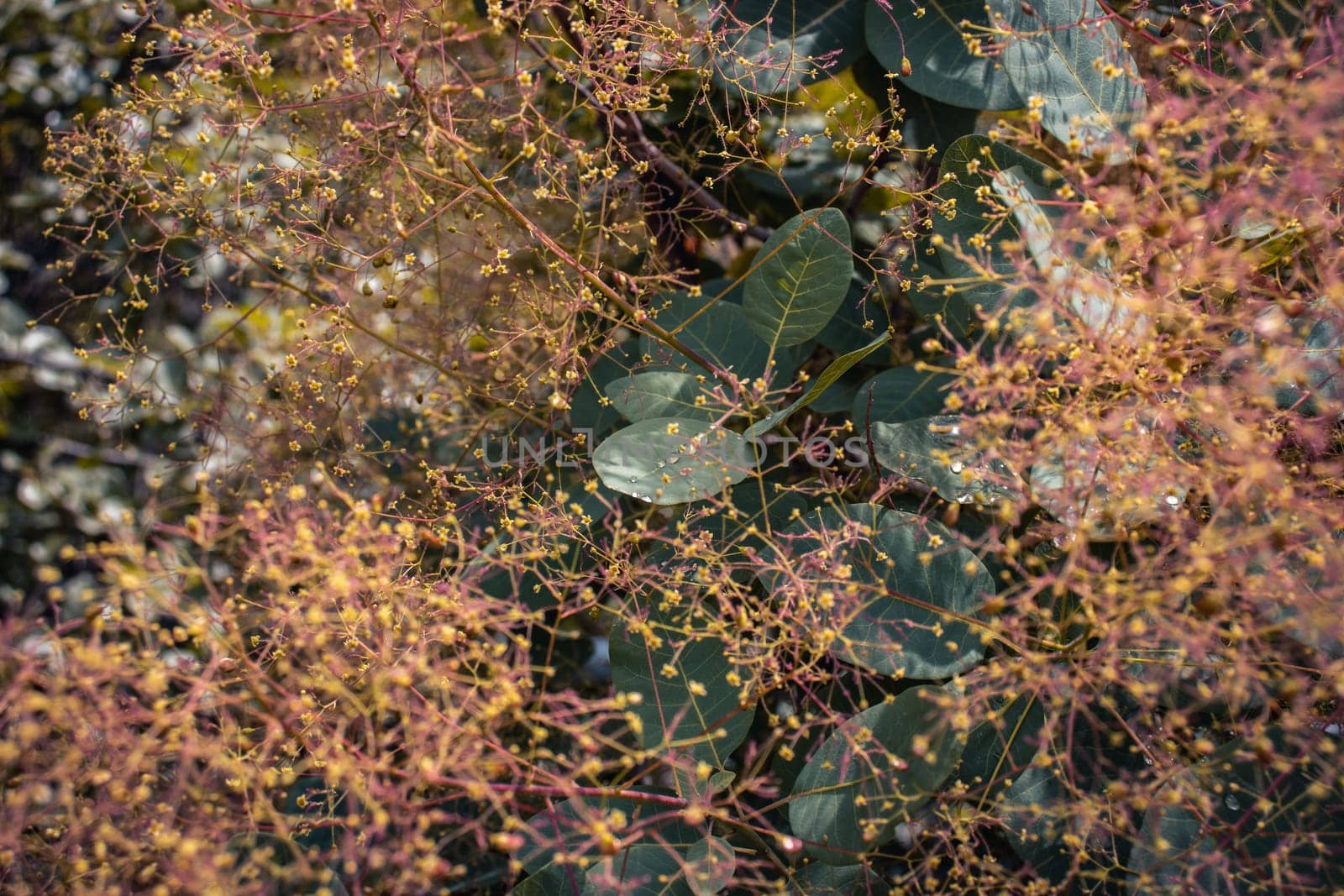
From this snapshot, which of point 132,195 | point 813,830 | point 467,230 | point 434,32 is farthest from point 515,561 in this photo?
point 132,195

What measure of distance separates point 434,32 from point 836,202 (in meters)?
0.54

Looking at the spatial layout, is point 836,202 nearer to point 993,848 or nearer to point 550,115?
point 550,115

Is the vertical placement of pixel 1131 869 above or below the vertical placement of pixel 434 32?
below

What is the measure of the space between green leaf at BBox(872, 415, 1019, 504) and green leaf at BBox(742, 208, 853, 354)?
153mm

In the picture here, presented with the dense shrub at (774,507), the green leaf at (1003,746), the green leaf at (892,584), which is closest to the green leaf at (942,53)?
the dense shrub at (774,507)

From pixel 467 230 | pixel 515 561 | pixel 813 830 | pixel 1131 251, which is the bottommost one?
pixel 813 830

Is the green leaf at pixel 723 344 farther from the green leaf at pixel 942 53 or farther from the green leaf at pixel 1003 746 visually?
the green leaf at pixel 1003 746

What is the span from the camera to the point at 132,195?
51.4 inches

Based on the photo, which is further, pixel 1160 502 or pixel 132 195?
pixel 132 195

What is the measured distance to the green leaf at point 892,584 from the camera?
0.94 metres

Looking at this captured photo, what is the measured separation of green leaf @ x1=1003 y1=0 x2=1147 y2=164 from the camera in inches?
42.0

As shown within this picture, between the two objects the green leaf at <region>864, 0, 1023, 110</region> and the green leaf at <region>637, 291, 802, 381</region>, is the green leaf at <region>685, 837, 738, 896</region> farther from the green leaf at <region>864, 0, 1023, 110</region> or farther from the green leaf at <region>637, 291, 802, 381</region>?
the green leaf at <region>864, 0, 1023, 110</region>

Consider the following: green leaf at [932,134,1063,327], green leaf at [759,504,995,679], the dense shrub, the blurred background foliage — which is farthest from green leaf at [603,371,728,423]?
the blurred background foliage

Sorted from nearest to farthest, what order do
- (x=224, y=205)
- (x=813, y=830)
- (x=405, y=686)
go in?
1. (x=405, y=686)
2. (x=813, y=830)
3. (x=224, y=205)
